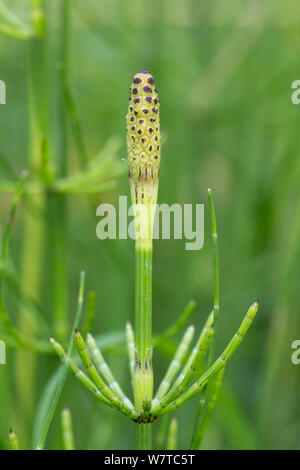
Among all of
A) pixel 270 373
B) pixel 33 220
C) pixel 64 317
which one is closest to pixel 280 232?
pixel 270 373

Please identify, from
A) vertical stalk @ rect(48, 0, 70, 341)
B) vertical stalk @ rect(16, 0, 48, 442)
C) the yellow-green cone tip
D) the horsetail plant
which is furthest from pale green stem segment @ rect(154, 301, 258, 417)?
vertical stalk @ rect(16, 0, 48, 442)

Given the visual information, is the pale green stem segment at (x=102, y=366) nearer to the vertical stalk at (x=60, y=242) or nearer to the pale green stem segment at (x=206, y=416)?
the pale green stem segment at (x=206, y=416)

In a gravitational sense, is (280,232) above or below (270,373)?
above

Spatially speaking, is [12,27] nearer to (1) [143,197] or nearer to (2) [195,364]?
(1) [143,197]

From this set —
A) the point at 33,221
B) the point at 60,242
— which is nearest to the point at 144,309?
the point at 60,242

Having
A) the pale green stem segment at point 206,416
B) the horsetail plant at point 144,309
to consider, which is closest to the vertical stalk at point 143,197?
the horsetail plant at point 144,309

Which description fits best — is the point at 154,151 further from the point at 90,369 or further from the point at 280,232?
the point at 280,232

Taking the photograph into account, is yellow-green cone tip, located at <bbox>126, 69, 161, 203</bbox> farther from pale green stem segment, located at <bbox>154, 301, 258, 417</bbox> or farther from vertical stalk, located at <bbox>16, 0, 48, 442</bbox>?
vertical stalk, located at <bbox>16, 0, 48, 442</bbox>

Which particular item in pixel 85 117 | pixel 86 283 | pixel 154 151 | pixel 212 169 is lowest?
pixel 86 283
